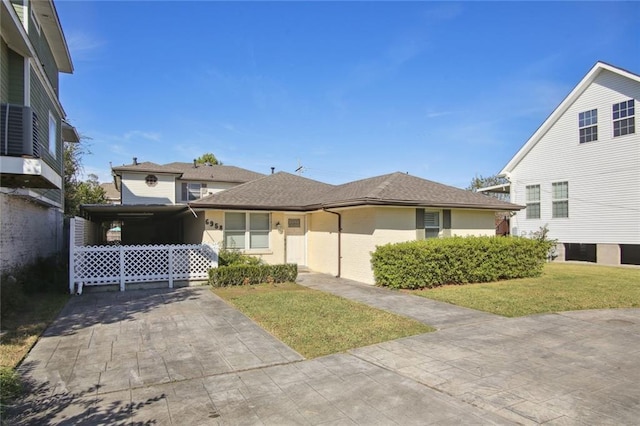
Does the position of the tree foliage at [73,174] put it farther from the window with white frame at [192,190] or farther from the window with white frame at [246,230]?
the window with white frame at [246,230]

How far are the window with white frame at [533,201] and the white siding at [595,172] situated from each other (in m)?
0.29

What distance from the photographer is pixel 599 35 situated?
12891 millimetres

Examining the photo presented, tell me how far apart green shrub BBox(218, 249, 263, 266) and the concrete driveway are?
569 centimetres

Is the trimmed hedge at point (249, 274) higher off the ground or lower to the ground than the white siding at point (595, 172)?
lower

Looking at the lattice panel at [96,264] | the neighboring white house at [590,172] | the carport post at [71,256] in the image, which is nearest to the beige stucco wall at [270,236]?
the lattice panel at [96,264]

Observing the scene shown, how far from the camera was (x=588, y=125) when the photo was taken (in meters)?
17.7

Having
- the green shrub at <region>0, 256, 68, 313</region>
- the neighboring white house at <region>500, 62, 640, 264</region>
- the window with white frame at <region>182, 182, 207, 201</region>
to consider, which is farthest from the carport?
the neighboring white house at <region>500, 62, 640, 264</region>

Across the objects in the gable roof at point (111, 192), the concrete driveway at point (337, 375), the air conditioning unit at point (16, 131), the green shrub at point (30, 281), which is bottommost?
the concrete driveway at point (337, 375)

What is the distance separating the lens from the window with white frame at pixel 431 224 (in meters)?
13.6

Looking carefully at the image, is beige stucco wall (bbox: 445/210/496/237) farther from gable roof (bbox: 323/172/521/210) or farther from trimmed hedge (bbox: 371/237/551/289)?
trimmed hedge (bbox: 371/237/551/289)

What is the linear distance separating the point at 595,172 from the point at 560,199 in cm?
208

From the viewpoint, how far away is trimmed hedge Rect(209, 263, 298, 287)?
39.1 feet

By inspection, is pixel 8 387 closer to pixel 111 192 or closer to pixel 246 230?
pixel 246 230

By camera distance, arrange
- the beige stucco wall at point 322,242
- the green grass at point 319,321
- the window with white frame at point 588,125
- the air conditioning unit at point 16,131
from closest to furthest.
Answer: the green grass at point 319,321
the air conditioning unit at point 16,131
the beige stucco wall at point 322,242
the window with white frame at point 588,125
